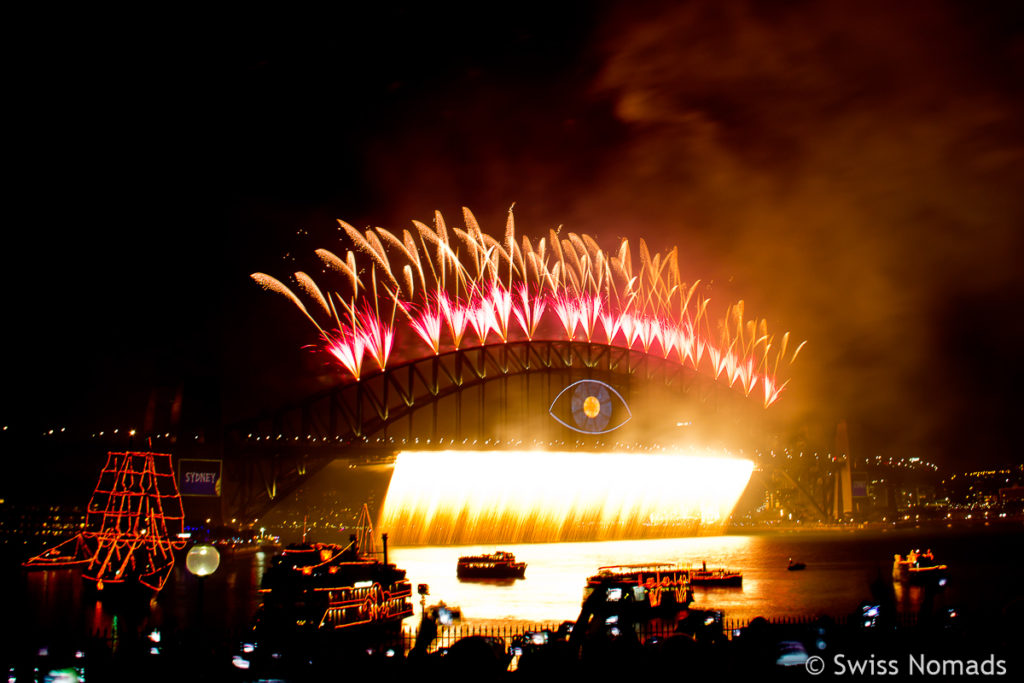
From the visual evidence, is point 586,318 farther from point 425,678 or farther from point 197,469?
point 425,678

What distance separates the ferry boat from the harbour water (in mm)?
1267

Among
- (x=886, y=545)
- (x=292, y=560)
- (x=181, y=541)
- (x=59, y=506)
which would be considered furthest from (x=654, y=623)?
(x=886, y=545)

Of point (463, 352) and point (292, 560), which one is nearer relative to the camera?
point (292, 560)

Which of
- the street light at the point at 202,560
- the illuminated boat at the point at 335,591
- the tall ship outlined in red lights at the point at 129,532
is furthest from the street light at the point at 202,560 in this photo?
the tall ship outlined in red lights at the point at 129,532

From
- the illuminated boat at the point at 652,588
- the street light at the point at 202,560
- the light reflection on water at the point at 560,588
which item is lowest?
the light reflection on water at the point at 560,588

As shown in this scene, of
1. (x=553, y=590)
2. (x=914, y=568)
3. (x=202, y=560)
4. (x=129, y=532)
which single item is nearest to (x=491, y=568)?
(x=553, y=590)

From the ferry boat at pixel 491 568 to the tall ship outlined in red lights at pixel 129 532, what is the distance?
20.0 m

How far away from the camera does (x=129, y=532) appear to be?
4109 centimetres

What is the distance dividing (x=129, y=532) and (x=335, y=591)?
14646mm

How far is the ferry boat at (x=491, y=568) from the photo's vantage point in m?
59.3

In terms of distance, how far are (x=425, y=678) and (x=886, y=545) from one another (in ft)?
343

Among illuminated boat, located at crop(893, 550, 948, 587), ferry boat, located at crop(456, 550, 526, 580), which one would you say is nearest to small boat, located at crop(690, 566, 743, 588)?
ferry boat, located at crop(456, 550, 526, 580)

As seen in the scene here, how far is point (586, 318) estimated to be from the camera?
2323 inches

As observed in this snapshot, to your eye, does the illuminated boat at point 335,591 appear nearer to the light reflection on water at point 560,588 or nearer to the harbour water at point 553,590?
the light reflection on water at point 560,588
